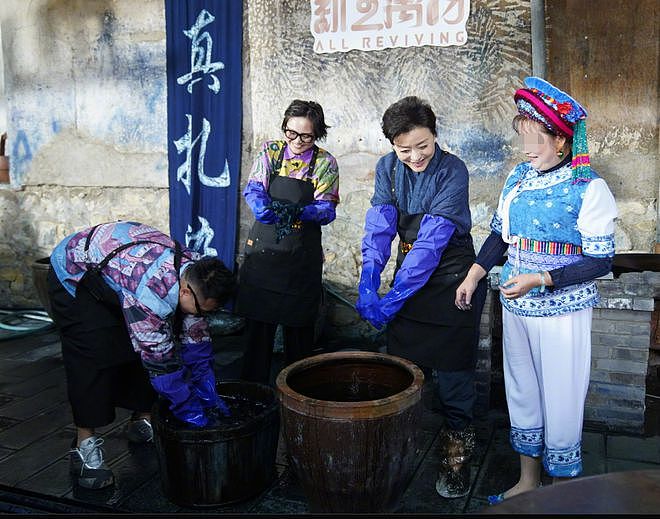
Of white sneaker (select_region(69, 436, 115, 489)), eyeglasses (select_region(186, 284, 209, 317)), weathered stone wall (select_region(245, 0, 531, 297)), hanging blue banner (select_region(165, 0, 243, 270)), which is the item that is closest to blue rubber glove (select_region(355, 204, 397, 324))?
eyeglasses (select_region(186, 284, 209, 317))

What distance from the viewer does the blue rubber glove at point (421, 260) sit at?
3279 millimetres

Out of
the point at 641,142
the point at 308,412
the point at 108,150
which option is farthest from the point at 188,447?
the point at 108,150

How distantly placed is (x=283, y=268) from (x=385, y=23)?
2.44 metres

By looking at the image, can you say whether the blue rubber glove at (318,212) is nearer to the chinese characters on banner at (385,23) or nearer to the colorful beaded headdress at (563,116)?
the colorful beaded headdress at (563,116)

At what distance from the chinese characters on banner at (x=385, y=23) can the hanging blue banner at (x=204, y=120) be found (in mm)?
856

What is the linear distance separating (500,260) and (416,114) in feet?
2.78

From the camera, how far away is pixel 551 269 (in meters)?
2.88

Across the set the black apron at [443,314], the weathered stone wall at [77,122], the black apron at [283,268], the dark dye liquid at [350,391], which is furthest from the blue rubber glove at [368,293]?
the weathered stone wall at [77,122]

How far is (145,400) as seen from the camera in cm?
383

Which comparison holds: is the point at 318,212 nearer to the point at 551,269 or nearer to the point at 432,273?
the point at 432,273

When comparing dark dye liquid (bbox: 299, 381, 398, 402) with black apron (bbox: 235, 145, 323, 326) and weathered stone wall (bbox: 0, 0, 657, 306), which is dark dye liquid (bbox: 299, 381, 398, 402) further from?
weathered stone wall (bbox: 0, 0, 657, 306)

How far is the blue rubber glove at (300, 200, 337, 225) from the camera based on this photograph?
4293 mm

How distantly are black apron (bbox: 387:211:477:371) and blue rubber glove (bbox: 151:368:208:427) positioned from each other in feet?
3.76

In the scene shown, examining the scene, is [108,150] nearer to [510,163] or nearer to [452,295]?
[510,163]
